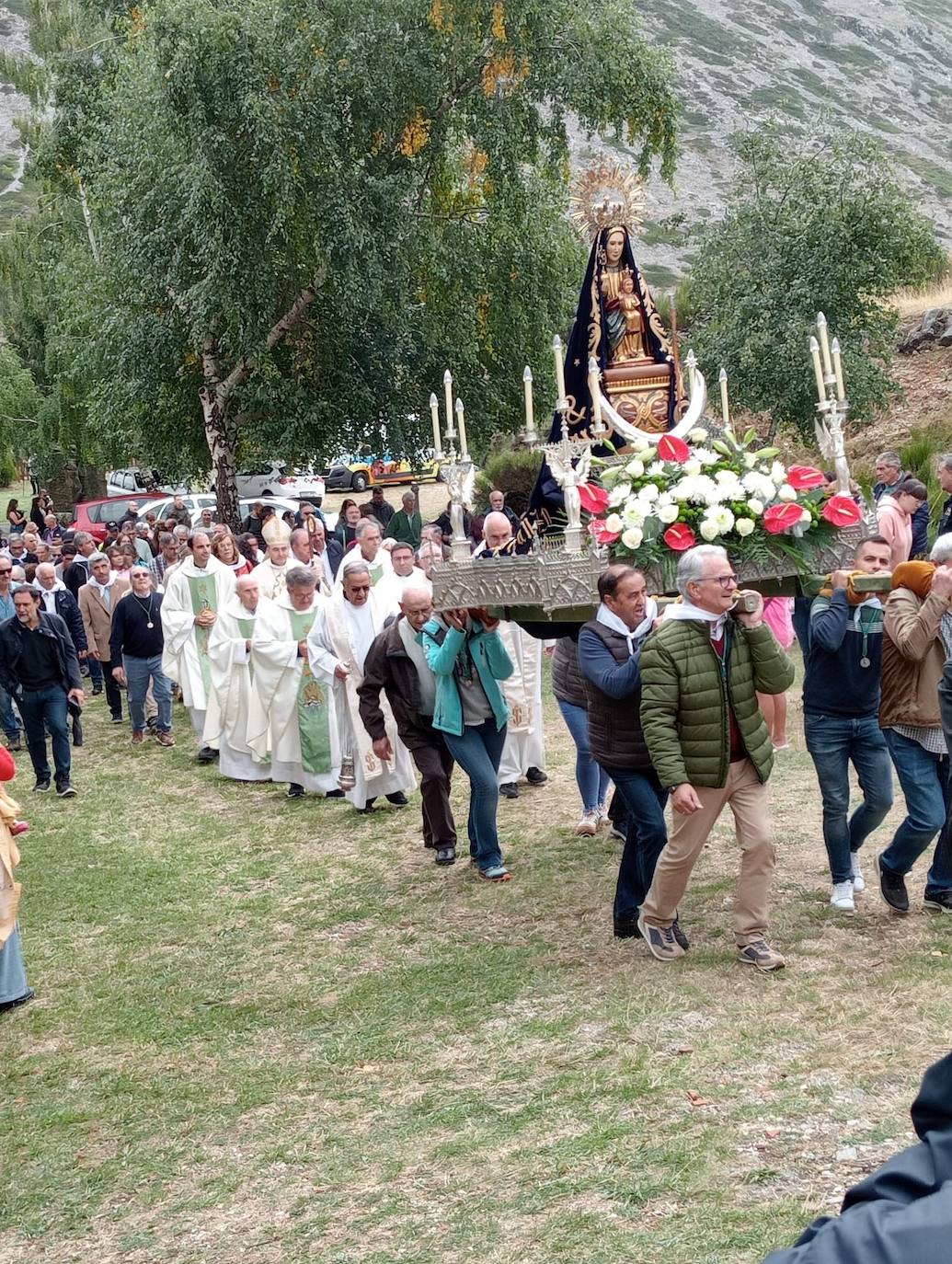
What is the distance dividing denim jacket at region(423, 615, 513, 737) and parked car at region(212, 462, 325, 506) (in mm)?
31422

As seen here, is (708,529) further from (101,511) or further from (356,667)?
(101,511)


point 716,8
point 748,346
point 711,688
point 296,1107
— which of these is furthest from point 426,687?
point 716,8

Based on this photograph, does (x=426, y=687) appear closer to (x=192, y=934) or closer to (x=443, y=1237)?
(x=192, y=934)

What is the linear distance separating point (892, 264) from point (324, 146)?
934 centimetres

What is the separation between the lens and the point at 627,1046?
6.12m

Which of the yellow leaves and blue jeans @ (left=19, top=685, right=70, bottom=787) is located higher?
the yellow leaves

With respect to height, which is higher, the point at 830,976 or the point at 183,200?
the point at 183,200

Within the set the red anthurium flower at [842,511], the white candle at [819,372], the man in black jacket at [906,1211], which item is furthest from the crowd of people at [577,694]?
the man in black jacket at [906,1211]

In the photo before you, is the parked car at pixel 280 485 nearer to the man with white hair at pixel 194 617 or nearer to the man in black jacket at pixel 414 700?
the man with white hair at pixel 194 617

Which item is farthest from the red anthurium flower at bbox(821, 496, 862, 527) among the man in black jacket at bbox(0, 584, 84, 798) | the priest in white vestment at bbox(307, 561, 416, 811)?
the man in black jacket at bbox(0, 584, 84, 798)

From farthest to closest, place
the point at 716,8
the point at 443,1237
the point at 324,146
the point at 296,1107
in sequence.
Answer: the point at 716,8
the point at 324,146
the point at 296,1107
the point at 443,1237

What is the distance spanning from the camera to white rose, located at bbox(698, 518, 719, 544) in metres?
6.90

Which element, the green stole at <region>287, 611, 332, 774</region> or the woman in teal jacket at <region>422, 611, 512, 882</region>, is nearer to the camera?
the woman in teal jacket at <region>422, 611, 512, 882</region>

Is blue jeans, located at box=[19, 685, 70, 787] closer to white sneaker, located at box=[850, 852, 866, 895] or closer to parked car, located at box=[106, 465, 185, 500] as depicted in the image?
white sneaker, located at box=[850, 852, 866, 895]
